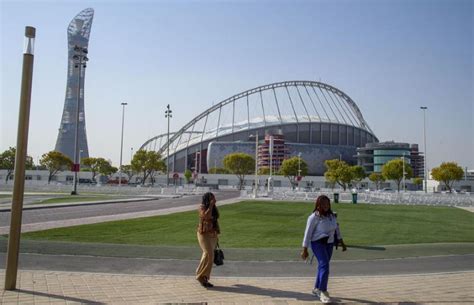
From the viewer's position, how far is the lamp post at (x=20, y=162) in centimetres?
698

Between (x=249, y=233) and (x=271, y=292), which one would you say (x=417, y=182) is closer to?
(x=249, y=233)

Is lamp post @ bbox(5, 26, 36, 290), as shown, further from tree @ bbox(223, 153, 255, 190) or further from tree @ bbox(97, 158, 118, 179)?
tree @ bbox(97, 158, 118, 179)

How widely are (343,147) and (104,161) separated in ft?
260

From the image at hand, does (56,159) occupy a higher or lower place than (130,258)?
higher

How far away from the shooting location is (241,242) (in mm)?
13094

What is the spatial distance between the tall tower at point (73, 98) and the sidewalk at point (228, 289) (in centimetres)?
12333

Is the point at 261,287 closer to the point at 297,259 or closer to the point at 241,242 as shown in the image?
the point at 297,259

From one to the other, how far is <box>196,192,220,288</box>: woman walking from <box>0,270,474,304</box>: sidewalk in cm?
22

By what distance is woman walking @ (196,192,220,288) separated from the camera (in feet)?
24.6

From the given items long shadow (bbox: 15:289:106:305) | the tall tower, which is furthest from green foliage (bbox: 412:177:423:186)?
long shadow (bbox: 15:289:106:305)

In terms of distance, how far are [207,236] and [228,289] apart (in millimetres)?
923

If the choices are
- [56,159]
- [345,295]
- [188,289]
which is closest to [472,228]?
[345,295]

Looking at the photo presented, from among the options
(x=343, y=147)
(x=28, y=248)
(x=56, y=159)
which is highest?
(x=343, y=147)

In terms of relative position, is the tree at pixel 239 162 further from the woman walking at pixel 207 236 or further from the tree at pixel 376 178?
the woman walking at pixel 207 236
